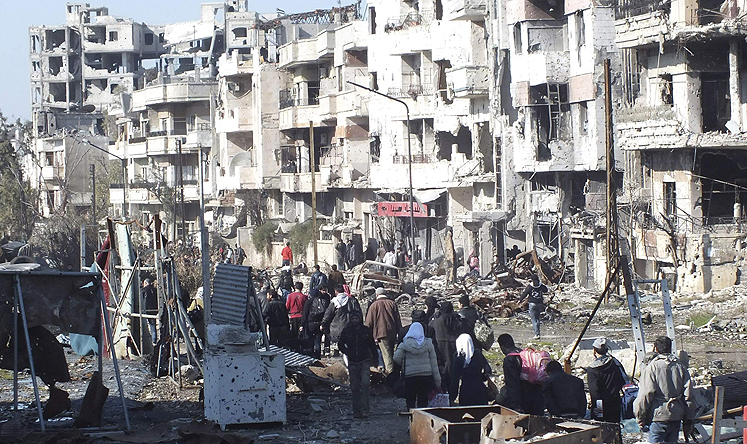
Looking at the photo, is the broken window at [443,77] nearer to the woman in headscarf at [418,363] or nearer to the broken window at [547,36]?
the broken window at [547,36]

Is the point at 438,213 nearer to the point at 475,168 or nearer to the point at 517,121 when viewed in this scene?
the point at 475,168

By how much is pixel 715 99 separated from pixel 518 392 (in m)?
21.3

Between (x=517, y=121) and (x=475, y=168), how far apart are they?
398 centimetres

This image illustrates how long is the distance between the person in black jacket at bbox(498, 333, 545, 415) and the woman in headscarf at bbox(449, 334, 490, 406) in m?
1.19

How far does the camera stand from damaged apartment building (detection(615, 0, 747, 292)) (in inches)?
1172

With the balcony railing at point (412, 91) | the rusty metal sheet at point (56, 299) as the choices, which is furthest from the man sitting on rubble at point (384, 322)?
the balcony railing at point (412, 91)

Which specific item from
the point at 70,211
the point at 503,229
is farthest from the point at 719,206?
the point at 70,211

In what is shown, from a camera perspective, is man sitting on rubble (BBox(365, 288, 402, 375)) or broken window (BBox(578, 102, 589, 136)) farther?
broken window (BBox(578, 102, 589, 136))

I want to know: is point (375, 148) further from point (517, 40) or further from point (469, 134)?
point (517, 40)

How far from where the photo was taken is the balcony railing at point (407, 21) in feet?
155

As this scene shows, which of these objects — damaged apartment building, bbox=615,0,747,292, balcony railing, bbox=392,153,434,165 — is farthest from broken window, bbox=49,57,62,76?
damaged apartment building, bbox=615,0,747,292

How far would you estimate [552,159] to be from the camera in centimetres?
3738

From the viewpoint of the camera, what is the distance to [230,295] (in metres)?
14.9

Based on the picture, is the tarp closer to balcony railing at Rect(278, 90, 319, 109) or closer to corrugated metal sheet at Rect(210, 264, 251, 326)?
balcony railing at Rect(278, 90, 319, 109)
